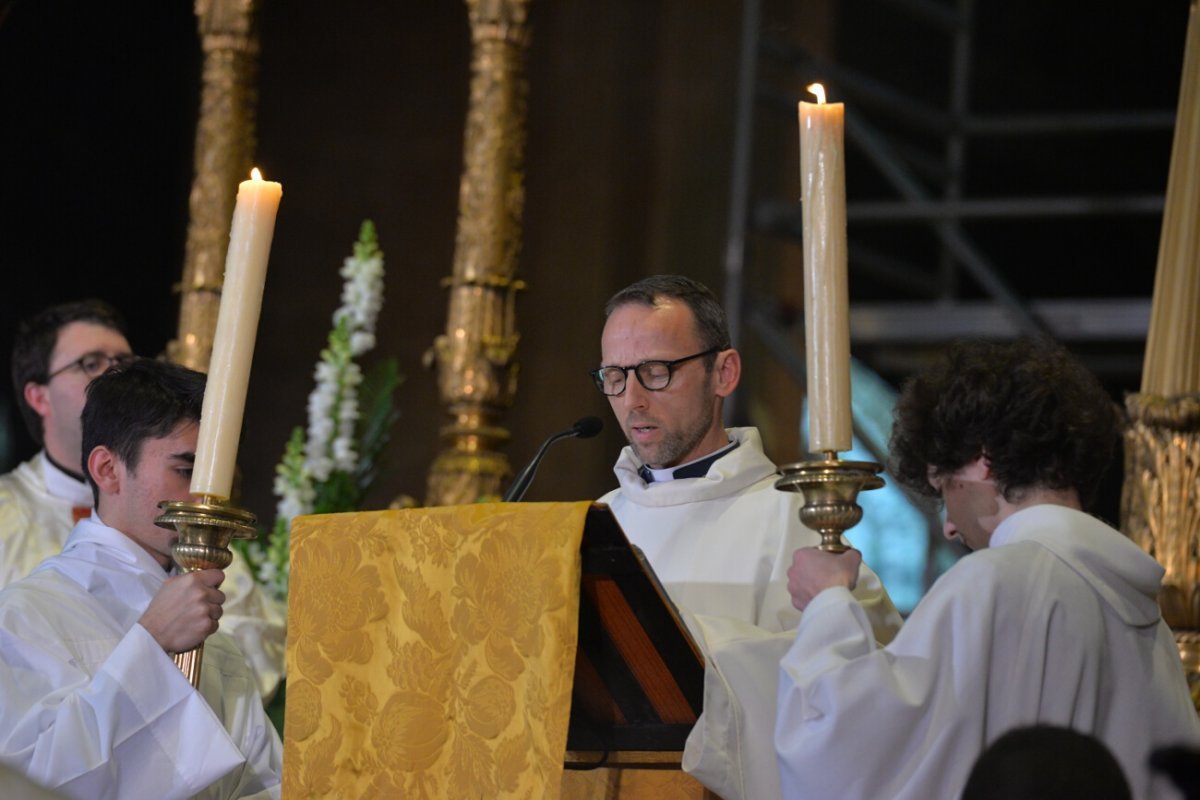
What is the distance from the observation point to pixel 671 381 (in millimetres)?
3723

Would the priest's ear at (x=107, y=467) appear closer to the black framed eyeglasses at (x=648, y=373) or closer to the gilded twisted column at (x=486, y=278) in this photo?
the black framed eyeglasses at (x=648, y=373)

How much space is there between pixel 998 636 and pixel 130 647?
1.47 m

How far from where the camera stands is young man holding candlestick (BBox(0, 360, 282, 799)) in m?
2.81

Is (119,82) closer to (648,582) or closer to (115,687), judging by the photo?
(115,687)

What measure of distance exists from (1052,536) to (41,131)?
18.2 ft

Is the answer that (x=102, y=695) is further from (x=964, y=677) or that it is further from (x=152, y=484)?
(x=964, y=677)

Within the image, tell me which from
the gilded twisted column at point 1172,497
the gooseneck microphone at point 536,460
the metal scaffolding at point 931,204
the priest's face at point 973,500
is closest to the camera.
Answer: the priest's face at point 973,500

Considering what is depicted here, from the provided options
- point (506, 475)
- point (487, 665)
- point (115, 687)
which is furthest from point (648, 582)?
point (506, 475)

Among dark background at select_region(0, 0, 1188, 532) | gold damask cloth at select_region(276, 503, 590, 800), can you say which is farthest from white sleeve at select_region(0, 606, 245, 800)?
dark background at select_region(0, 0, 1188, 532)

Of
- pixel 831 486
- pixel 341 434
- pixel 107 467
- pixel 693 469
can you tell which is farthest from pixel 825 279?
pixel 341 434

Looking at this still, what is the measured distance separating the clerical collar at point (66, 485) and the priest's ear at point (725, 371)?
2.33m

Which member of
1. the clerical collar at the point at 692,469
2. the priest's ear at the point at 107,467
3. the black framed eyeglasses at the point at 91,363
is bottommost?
the priest's ear at the point at 107,467

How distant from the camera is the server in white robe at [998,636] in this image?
244 centimetres

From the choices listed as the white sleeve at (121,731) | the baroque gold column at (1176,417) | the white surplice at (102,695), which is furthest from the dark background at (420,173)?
the white sleeve at (121,731)
